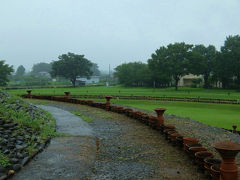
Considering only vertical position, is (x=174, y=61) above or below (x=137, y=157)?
above

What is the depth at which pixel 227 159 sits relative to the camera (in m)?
5.21

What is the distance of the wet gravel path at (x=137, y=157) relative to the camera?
654 centimetres

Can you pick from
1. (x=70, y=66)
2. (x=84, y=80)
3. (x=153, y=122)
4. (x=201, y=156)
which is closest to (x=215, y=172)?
(x=201, y=156)

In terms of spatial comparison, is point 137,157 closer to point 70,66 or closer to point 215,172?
point 215,172

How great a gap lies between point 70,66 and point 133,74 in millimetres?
22961

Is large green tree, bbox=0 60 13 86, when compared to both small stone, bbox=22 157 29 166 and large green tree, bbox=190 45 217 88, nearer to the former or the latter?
large green tree, bbox=190 45 217 88

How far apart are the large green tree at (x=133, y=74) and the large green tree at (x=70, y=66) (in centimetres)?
1384

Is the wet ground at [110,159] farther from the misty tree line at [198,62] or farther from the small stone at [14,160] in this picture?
the misty tree line at [198,62]

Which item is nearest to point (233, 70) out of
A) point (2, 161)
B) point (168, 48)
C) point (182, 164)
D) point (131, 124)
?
point (168, 48)

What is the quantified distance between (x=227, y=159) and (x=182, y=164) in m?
2.47

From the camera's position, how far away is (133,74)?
276ft

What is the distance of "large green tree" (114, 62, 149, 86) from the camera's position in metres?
78.7

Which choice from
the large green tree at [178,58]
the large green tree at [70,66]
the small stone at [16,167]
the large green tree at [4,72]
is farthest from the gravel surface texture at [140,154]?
the large green tree at [70,66]

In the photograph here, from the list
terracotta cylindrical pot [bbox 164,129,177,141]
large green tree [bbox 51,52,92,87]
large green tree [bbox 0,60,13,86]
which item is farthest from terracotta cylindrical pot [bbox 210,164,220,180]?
large green tree [bbox 51,52,92,87]
